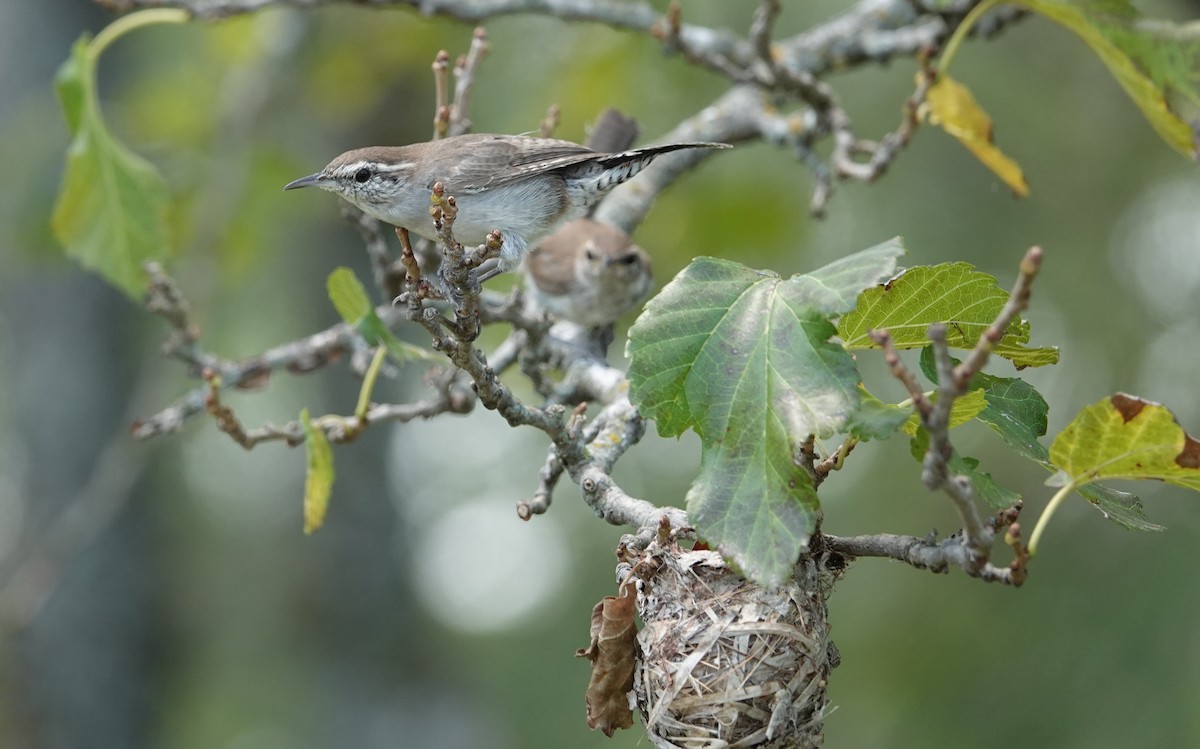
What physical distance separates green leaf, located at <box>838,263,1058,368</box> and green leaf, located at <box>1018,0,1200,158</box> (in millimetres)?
1158

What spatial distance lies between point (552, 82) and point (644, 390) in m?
→ 5.34

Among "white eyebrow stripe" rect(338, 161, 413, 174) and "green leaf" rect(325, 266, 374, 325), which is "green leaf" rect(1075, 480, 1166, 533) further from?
"white eyebrow stripe" rect(338, 161, 413, 174)

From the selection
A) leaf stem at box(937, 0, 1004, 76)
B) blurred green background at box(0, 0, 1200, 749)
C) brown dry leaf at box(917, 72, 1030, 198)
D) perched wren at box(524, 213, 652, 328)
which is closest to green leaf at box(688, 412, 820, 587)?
brown dry leaf at box(917, 72, 1030, 198)

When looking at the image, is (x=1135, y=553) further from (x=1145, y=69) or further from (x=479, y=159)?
(x=479, y=159)

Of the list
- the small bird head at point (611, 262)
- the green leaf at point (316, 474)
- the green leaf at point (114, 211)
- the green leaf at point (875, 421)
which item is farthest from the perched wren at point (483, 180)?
the small bird head at point (611, 262)

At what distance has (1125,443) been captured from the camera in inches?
76.2

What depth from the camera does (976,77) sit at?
773cm

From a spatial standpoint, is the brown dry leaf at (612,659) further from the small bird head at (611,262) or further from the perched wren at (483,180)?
the small bird head at (611,262)

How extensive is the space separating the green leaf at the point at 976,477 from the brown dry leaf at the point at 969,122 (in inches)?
70.1

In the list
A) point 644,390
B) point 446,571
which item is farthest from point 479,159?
point 446,571

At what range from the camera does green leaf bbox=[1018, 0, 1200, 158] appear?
9.84 feet

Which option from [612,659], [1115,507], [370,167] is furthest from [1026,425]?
[370,167]

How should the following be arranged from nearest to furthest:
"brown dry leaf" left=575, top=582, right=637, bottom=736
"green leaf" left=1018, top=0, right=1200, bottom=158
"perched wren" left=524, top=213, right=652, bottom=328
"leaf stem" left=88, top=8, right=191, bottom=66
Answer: "brown dry leaf" left=575, top=582, right=637, bottom=736
"green leaf" left=1018, top=0, right=1200, bottom=158
"leaf stem" left=88, top=8, right=191, bottom=66
"perched wren" left=524, top=213, right=652, bottom=328

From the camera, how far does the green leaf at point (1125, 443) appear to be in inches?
75.3
